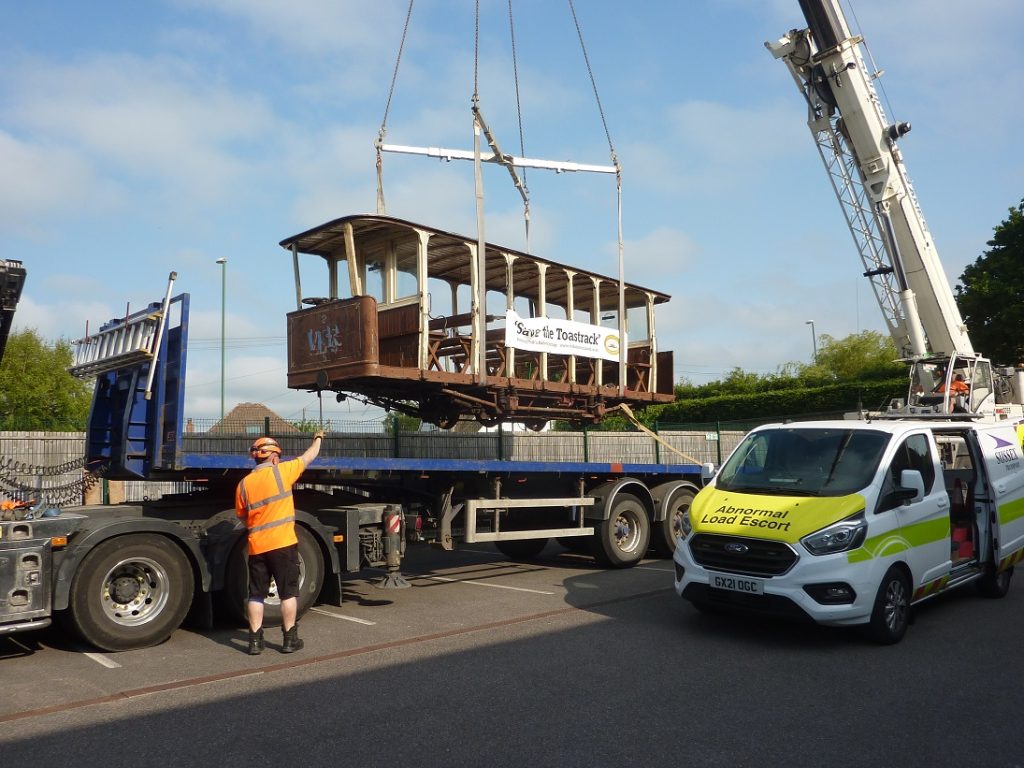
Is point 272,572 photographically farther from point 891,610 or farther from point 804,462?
point 891,610

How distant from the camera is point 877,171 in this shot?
649 inches

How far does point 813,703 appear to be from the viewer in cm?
533

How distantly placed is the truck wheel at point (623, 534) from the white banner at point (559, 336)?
2.57 metres

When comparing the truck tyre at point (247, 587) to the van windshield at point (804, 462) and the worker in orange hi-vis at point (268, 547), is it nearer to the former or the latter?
the worker in orange hi-vis at point (268, 547)

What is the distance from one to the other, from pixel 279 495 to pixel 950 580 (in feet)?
19.5

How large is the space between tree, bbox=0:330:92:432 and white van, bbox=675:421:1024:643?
99.8 ft

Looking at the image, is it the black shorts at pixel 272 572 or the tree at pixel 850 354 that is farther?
the tree at pixel 850 354

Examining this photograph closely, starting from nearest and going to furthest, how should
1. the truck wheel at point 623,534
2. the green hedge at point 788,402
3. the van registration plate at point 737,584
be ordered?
the van registration plate at point 737,584 < the truck wheel at point 623,534 < the green hedge at point 788,402

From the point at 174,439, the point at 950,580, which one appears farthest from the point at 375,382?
the point at 950,580

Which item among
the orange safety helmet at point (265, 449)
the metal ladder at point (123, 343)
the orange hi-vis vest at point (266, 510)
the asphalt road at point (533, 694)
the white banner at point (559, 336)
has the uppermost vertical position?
the white banner at point (559, 336)

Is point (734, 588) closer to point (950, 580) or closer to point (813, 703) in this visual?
point (813, 703)

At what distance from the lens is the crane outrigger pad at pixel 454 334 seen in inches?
438

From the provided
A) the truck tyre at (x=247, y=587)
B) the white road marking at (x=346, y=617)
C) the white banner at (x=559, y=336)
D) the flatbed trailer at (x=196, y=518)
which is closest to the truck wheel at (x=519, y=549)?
the flatbed trailer at (x=196, y=518)

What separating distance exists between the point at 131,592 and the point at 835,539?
17.8 ft
